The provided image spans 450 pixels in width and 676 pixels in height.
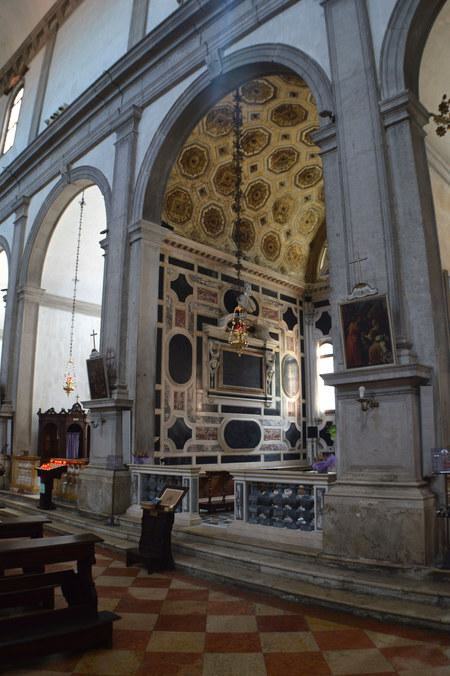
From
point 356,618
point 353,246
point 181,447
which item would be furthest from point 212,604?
point 181,447

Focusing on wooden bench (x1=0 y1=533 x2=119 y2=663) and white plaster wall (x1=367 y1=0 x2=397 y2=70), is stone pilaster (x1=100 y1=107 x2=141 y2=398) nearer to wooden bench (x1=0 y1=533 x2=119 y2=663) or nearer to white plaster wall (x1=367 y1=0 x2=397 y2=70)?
wooden bench (x1=0 y1=533 x2=119 y2=663)

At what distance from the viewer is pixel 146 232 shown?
30.3ft

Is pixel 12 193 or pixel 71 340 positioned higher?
pixel 12 193

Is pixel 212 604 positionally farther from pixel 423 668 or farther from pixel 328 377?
pixel 328 377

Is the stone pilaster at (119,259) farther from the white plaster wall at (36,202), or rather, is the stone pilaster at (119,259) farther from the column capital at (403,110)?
the column capital at (403,110)

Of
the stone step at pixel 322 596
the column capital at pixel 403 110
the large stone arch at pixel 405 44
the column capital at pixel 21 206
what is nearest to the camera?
the stone step at pixel 322 596

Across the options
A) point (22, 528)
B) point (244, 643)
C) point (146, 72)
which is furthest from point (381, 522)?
point (146, 72)

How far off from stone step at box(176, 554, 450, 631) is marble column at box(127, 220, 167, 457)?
3.09 m

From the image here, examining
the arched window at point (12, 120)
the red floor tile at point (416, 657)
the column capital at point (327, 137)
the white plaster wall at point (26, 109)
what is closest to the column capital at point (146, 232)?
the column capital at point (327, 137)

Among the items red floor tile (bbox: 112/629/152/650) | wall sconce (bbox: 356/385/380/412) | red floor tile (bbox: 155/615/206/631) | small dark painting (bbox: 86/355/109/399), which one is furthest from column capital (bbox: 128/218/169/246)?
red floor tile (bbox: 112/629/152/650)

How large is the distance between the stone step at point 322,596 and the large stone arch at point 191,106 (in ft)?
19.7

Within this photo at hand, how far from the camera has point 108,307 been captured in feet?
30.7

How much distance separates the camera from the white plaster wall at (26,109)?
1498cm

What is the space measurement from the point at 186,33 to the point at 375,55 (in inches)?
170
